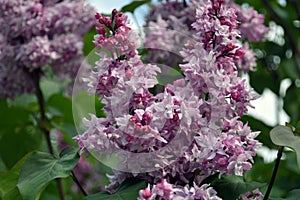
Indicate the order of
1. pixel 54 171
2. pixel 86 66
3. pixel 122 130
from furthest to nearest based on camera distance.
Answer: pixel 86 66
pixel 54 171
pixel 122 130

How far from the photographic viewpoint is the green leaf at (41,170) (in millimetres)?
945

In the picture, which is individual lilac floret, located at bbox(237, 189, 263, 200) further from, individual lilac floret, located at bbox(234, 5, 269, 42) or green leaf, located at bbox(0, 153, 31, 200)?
individual lilac floret, located at bbox(234, 5, 269, 42)

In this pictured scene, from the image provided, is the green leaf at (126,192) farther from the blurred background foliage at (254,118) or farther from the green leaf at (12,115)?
the green leaf at (12,115)

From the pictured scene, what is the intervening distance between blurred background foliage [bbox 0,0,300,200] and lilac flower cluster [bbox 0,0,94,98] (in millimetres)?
99

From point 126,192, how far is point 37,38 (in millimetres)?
827

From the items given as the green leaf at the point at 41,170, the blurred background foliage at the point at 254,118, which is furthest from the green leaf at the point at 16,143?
the green leaf at the point at 41,170

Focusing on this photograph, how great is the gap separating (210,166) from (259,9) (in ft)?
4.63

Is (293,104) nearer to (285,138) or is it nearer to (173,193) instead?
(285,138)

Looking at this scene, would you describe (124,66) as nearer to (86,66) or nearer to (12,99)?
(86,66)

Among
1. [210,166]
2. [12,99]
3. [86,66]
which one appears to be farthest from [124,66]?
[12,99]

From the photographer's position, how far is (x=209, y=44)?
927mm

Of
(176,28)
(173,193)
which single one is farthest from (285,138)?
(176,28)

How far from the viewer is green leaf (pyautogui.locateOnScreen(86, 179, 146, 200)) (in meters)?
0.89

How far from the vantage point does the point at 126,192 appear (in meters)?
0.90
